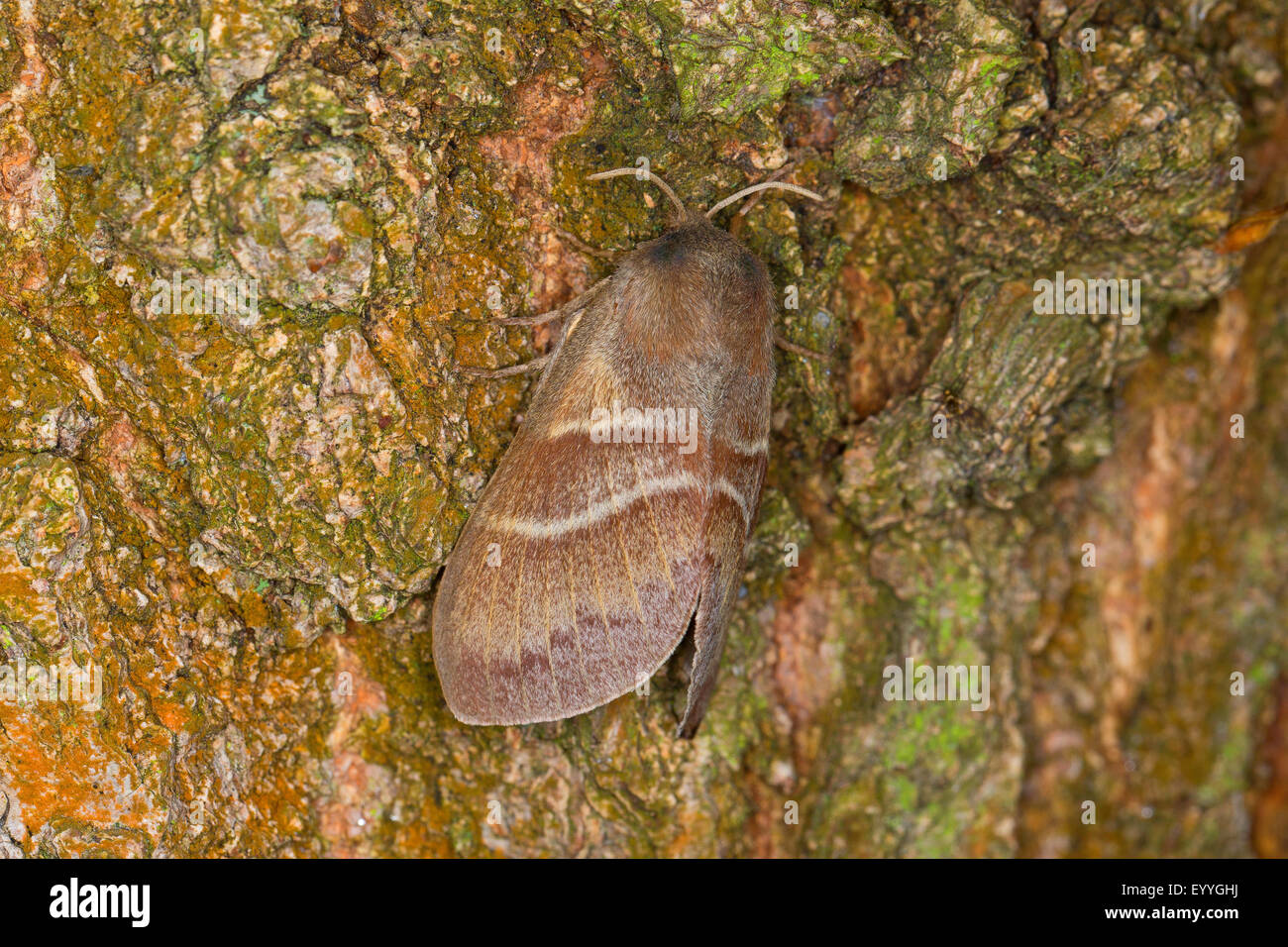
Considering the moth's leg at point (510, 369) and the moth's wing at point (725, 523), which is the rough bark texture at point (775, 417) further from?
the moth's wing at point (725, 523)

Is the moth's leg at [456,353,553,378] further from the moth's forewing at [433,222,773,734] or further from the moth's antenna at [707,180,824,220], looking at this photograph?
the moth's antenna at [707,180,824,220]

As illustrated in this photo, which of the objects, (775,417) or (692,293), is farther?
(775,417)

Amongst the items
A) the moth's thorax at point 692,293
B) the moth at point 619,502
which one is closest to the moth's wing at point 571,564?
the moth at point 619,502

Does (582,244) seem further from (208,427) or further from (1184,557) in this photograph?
(1184,557)

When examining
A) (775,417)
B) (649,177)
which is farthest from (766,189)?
(775,417)

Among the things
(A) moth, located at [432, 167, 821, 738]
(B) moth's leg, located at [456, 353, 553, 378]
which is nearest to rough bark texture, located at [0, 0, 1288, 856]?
(B) moth's leg, located at [456, 353, 553, 378]

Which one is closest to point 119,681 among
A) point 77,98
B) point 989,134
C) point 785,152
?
point 77,98

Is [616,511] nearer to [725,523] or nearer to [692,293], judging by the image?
[725,523]
